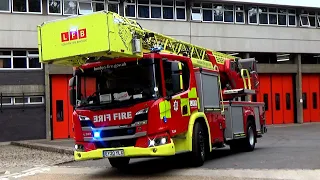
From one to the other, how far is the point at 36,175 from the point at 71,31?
4232mm

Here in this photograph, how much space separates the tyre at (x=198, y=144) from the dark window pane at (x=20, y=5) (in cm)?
1712

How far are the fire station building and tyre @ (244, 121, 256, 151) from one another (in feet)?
43.5

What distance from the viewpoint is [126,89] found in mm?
10500

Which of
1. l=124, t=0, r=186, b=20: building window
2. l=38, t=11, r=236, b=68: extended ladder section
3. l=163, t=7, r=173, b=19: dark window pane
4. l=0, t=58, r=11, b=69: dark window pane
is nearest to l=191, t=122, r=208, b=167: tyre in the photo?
l=38, t=11, r=236, b=68: extended ladder section

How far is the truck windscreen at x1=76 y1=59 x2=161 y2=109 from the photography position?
1036cm

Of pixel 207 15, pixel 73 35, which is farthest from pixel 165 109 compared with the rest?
pixel 207 15

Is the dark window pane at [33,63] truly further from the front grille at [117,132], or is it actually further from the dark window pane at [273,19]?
the dark window pane at [273,19]

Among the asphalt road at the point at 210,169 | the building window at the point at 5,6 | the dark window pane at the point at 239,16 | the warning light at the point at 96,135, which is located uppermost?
the dark window pane at the point at 239,16

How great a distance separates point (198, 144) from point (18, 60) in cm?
1681

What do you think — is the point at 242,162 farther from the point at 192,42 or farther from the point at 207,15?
the point at 207,15

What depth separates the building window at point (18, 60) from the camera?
2519 centimetres

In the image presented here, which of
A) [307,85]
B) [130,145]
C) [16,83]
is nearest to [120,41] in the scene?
[130,145]

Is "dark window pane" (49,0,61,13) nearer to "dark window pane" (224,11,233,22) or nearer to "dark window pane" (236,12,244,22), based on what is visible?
"dark window pane" (224,11,233,22)

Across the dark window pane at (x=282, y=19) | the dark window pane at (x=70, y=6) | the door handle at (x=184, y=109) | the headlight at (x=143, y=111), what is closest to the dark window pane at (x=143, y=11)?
the dark window pane at (x=70, y=6)
